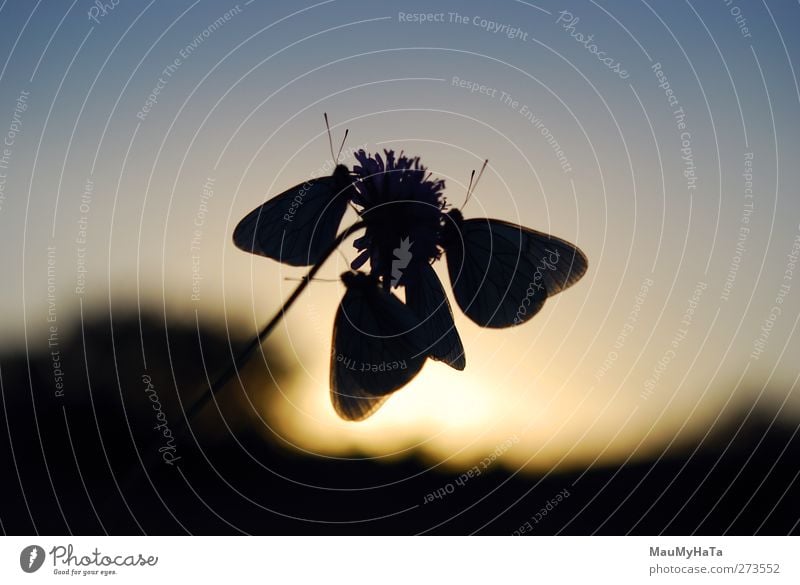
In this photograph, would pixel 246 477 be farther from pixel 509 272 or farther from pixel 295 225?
pixel 295 225

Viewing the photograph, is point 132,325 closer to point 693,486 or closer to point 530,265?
point 693,486

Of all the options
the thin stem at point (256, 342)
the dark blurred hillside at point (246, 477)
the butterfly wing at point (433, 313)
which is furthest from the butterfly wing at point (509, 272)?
the dark blurred hillside at point (246, 477)

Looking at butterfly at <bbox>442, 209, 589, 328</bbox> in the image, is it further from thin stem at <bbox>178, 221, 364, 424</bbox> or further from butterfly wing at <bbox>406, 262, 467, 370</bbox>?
thin stem at <bbox>178, 221, 364, 424</bbox>

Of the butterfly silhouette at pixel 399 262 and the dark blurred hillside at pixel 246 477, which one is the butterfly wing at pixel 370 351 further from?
the dark blurred hillside at pixel 246 477
